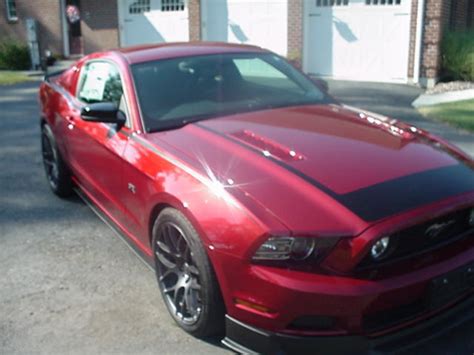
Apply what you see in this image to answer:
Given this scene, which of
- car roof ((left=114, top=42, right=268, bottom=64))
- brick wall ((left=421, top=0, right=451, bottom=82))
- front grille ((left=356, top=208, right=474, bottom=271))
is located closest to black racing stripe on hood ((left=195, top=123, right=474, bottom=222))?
front grille ((left=356, top=208, right=474, bottom=271))

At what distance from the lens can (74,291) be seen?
3824mm

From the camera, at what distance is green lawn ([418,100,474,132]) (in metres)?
8.57

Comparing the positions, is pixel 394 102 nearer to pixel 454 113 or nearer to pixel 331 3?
pixel 454 113

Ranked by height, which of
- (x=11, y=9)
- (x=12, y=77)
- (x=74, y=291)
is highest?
(x=11, y=9)

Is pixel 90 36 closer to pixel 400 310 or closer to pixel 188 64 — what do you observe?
pixel 188 64

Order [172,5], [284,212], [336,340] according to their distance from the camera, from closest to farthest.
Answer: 1. [336,340]
2. [284,212]
3. [172,5]

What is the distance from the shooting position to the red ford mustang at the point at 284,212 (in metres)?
2.57

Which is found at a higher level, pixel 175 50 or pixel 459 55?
pixel 175 50

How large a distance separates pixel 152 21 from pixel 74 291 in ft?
47.4

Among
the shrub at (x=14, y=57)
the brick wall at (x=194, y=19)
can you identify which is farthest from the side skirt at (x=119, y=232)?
the shrub at (x=14, y=57)

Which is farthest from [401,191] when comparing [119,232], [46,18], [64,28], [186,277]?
[46,18]

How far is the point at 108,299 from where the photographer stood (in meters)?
Result: 3.70

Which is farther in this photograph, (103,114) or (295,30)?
(295,30)

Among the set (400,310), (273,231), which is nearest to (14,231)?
(273,231)
